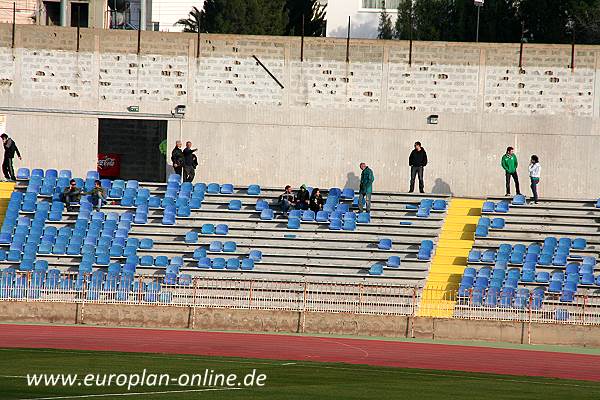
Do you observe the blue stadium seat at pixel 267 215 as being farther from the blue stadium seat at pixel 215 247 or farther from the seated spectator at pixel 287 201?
the blue stadium seat at pixel 215 247

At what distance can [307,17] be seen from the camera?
62875mm

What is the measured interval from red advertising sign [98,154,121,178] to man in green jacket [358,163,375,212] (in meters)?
11.6

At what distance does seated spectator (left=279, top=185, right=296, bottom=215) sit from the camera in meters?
35.4

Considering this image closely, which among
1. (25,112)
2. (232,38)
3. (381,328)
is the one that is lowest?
(381,328)

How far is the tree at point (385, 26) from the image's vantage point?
5675cm

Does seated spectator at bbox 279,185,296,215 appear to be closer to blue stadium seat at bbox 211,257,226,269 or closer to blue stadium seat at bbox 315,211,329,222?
blue stadium seat at bbox 315,211,329,222

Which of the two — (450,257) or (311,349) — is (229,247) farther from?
(311,349)

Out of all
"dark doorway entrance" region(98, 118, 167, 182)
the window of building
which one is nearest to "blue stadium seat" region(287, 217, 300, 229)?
"dark doorway entrance" region(98, 118, 167, 182)

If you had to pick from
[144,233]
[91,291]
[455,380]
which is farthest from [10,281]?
[455,380]

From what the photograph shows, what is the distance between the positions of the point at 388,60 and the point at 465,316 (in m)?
11.5

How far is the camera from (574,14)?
165ft

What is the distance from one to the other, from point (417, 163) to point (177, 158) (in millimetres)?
7009

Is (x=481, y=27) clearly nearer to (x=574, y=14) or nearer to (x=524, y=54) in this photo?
(x=574, y=14)

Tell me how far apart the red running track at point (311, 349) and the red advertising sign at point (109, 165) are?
49.7 ft
